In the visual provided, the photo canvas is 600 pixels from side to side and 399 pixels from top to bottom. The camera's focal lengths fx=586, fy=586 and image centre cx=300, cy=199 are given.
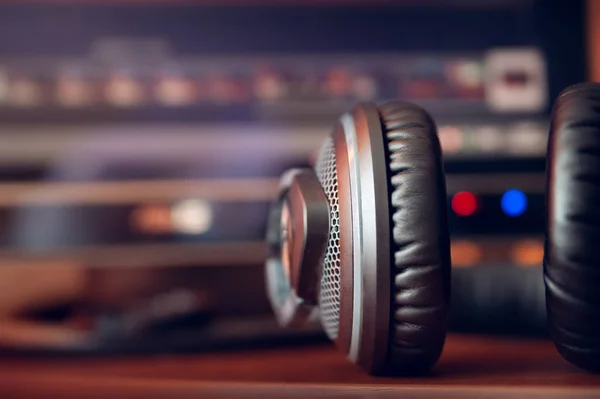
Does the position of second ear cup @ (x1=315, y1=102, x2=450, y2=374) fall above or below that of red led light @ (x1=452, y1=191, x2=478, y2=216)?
above

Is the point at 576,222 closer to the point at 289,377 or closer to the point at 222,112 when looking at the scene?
the point at 289,377

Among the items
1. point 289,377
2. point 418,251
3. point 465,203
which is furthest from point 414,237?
point 465,203

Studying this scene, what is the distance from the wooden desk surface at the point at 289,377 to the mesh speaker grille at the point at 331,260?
4 centimetres

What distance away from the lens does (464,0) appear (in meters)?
1.29

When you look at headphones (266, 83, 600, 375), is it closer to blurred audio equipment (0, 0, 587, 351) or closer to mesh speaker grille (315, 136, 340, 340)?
mesh speaker grille (315, 136, 340, 340)

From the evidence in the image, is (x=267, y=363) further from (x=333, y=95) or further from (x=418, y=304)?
(x=333, y=95)

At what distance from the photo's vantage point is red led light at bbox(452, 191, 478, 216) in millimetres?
1268

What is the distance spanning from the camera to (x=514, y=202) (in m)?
1.28

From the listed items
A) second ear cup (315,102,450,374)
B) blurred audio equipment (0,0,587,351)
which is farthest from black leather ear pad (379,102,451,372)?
blurred audio equipment (0,0,587,351)

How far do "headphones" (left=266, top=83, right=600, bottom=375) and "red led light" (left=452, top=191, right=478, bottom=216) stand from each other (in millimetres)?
888

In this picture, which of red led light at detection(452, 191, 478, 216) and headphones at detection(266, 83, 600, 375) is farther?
red led light at detection(452, 191, 478, 216)

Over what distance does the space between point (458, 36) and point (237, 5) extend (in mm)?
494

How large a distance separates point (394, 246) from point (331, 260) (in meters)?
0.06

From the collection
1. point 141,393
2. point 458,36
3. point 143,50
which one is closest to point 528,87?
point 458,36
